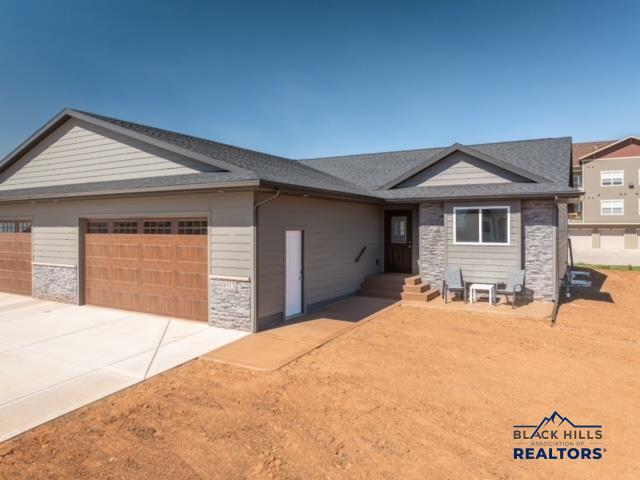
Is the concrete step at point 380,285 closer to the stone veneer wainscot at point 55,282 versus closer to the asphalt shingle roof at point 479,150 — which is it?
the asphalt shingle roof at point 479,150

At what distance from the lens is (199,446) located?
3941 millimetres

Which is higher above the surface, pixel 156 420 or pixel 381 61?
pixel 381 61

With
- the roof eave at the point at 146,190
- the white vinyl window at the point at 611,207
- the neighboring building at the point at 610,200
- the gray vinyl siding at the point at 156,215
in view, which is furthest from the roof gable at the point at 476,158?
the white vinyl window at the point at 611,207

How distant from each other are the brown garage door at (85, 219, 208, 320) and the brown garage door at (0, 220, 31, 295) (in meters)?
3.27

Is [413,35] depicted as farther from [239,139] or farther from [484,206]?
[239,139]

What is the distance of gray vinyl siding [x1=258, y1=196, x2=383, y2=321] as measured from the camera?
8.41 meters

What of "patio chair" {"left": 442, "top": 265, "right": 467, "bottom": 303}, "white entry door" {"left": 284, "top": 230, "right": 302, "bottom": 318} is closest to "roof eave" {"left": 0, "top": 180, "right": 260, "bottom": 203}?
"white entry door" {"left": 284, "top": 230, "right": 302, "bottom": 318}

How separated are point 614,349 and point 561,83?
478 inches

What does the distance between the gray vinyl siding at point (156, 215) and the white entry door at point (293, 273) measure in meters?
1.32

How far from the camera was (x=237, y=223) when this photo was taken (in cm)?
821

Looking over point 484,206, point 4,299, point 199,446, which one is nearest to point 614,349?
point 484,206

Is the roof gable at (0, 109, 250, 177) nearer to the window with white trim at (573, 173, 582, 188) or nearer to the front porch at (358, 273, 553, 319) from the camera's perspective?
the front porch at (358, 273, 553, 319)

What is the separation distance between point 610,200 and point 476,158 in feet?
98.7

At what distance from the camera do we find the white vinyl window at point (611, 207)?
33781 millimetres
